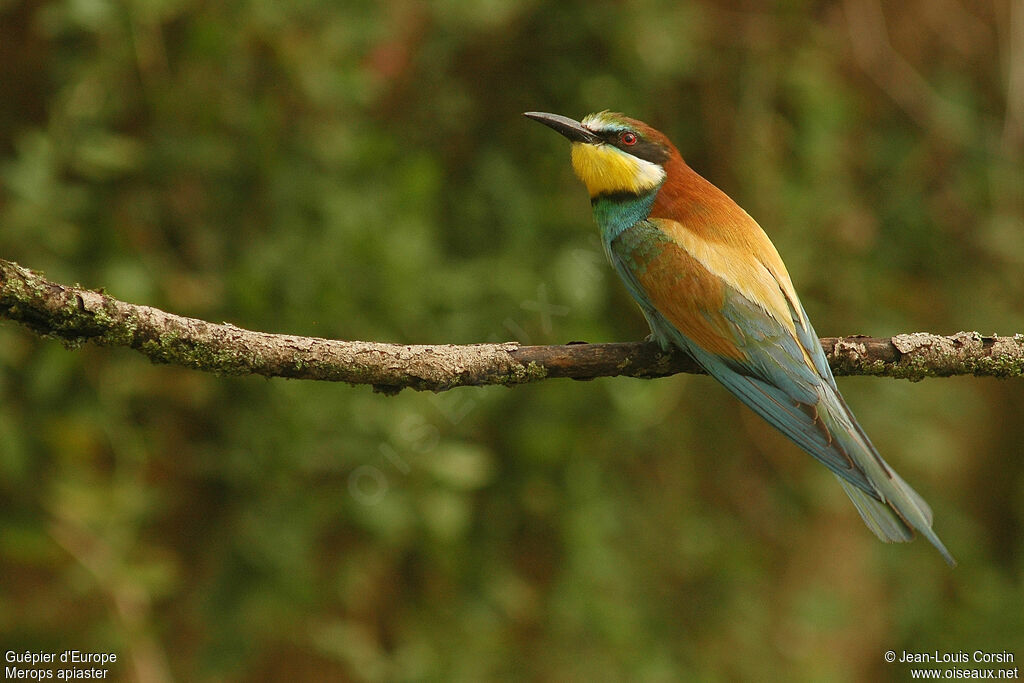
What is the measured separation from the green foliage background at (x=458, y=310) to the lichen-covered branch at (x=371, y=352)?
851 millimetres

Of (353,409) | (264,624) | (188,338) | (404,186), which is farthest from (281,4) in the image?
(264,624)

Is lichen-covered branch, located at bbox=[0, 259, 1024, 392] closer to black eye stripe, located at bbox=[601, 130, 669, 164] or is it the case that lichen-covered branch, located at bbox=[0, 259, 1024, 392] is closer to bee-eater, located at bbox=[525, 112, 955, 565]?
bee-eater, located at bbox=[525, 112, 955, 565]

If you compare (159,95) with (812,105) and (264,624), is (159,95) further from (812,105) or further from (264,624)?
(812,105)

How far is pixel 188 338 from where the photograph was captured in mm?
1475

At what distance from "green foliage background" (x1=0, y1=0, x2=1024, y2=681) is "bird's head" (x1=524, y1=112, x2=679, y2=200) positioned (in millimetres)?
416

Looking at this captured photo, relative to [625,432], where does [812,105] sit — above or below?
above

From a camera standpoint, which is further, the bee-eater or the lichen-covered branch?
the bee-eater

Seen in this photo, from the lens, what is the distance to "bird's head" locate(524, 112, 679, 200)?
236 centimetres

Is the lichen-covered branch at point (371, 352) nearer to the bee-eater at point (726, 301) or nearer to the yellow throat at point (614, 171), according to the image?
the bee-eater at point (726, 301)

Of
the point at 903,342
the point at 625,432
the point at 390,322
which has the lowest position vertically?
the point at 903,342

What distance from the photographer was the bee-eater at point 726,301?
1952mm

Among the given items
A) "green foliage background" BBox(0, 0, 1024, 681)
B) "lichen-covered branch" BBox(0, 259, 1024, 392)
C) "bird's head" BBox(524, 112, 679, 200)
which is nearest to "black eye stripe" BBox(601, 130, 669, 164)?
"bird's head" BBox(524, 112, 679, 200)

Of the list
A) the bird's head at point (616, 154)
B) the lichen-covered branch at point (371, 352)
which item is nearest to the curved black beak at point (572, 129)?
the bird's head at point (616, 154)

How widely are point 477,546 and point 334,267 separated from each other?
89 cm
